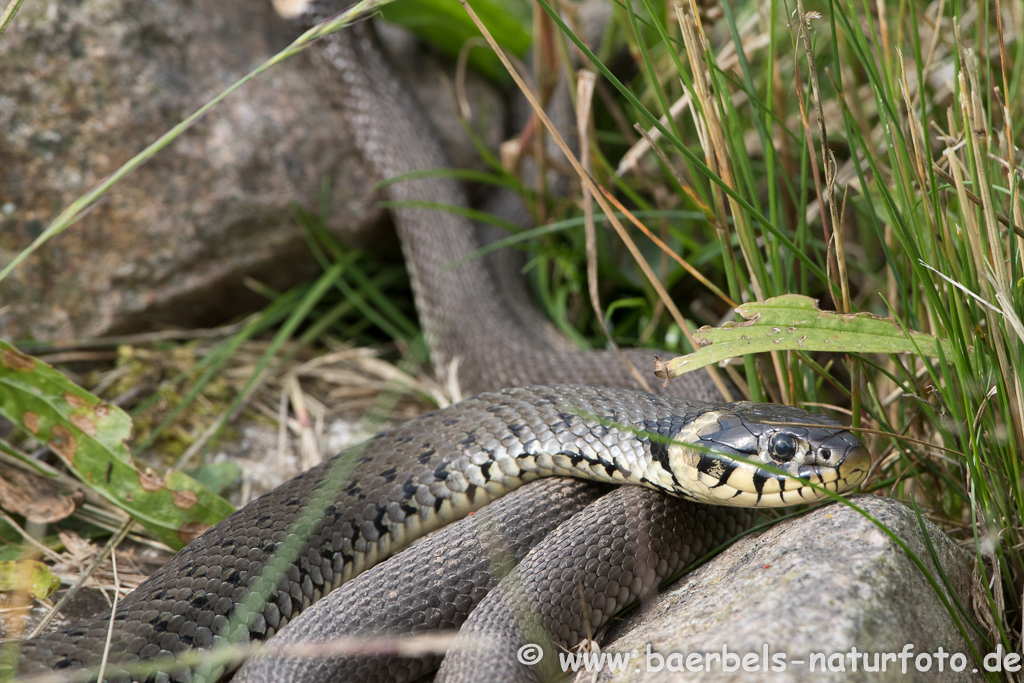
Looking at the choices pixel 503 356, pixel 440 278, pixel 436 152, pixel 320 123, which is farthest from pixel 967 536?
pixel 320 123

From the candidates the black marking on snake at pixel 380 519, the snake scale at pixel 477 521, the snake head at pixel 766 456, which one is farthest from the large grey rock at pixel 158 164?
the snake head at pixel 766 456

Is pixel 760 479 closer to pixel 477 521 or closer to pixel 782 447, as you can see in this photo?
pixel 782 447

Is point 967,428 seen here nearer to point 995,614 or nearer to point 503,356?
point 995,614

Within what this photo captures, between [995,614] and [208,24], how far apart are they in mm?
4231

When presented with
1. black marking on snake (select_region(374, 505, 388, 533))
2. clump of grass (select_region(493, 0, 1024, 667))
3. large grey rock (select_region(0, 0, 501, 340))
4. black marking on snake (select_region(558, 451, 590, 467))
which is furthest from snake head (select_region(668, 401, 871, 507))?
large grey rock (select_region(0, 0, 501, 340))

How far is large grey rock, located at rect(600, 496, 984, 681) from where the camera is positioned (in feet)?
5.68

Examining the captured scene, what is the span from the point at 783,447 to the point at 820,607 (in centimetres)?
55

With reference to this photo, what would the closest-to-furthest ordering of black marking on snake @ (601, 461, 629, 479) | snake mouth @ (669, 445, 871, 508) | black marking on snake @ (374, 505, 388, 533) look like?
1. snake mouth @ (669, 445, 871, 508)
2. black marking on snake @ (601, 461, 629, 479)
3. black marking on snake @ (374, 505, 388, 533)

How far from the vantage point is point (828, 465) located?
2180 mm

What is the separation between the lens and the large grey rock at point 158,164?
353 cm

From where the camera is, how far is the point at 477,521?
8.25 feet

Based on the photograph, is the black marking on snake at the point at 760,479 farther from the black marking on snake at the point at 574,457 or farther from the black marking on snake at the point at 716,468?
the black marking on snake at the point at 574,457

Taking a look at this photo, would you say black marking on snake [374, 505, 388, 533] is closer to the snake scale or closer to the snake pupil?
the snake scale

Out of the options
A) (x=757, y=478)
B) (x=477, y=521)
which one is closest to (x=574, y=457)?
(x=477, y=521)
